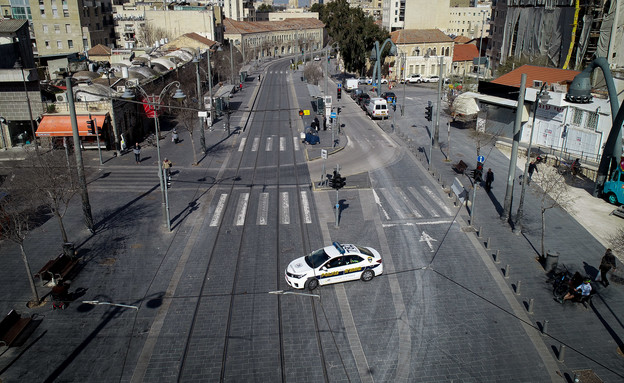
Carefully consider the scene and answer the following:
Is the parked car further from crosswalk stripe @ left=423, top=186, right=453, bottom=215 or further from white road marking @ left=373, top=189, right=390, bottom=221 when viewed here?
white road marking @ left=373, top=189, right=390, bottom=221

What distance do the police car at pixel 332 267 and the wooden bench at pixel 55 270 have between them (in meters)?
8.80

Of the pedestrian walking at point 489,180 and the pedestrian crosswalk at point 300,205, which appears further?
the pedestrian walking at point 489,180

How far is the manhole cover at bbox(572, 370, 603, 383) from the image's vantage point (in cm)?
1427

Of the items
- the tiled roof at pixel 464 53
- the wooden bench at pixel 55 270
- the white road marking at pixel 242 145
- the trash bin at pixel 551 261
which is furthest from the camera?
the tiled roof at pixel 464 53

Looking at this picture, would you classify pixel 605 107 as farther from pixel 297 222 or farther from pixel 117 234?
pixel 117 234

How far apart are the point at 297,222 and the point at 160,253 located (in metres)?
7.01

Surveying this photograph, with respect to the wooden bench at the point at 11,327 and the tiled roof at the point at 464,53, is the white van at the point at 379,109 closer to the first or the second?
the wooden bench at the point at 11,327

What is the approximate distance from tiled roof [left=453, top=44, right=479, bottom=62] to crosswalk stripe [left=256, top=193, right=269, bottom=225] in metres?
71.6

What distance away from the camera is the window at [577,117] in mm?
36737

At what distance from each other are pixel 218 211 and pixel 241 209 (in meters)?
1.26

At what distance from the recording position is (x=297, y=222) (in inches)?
1001

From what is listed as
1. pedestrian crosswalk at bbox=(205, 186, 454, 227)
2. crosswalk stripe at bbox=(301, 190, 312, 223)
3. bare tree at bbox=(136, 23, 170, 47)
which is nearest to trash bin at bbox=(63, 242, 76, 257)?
pedestrian crosswalk at bbox=(205, 186, 454, 227)

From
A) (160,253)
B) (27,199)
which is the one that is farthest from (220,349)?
(27,199)

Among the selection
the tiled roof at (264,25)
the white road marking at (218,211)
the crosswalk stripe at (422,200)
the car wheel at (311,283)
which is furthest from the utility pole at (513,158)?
the tiled roof at (264,25)
